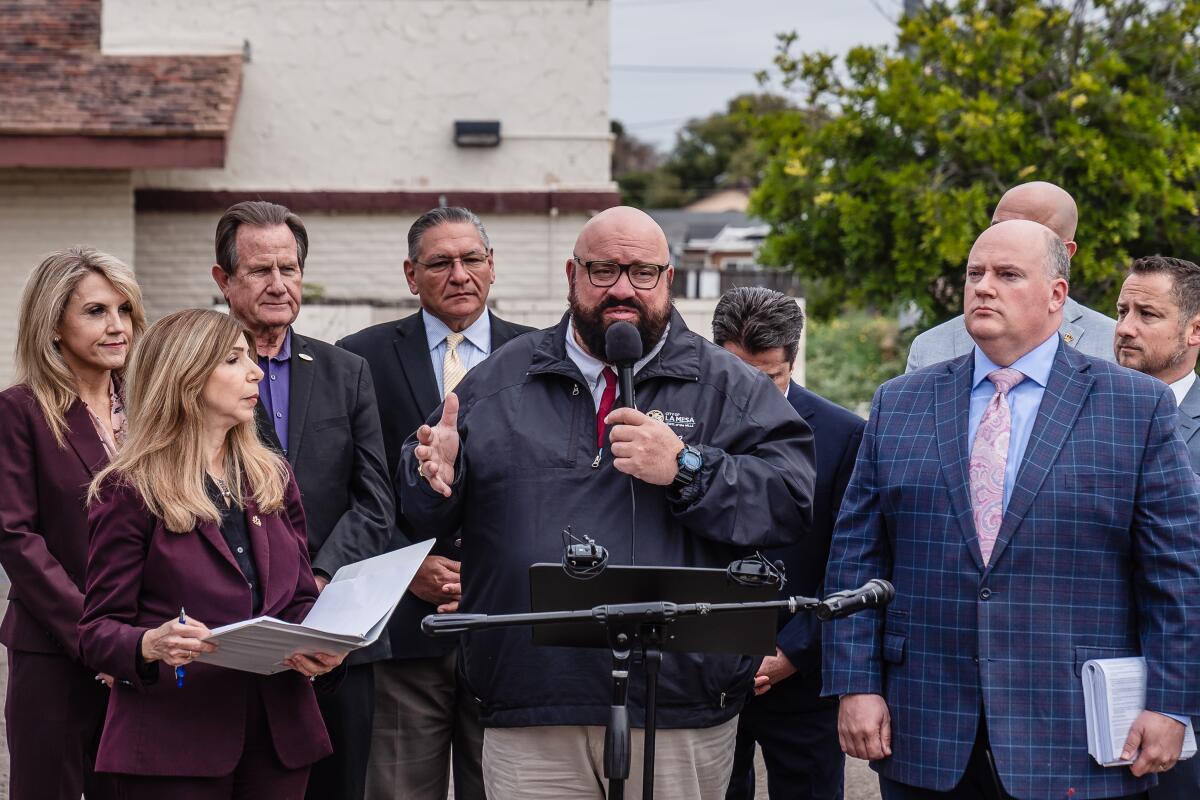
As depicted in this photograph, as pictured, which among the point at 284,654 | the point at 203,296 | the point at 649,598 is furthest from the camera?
the point at 203,296

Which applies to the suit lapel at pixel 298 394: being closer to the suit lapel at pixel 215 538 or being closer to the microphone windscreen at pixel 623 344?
the suit lapel at pixel 215 538

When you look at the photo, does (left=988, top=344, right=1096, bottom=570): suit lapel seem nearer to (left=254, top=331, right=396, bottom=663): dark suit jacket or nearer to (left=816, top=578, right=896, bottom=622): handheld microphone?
(left=816, top=578, right=896, bottom=622): handheld microphone

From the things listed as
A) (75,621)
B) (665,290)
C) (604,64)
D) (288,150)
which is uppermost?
(604,64)

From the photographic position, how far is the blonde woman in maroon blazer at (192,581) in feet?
11.4

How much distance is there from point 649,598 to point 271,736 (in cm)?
118

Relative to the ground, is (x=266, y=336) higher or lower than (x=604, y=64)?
lower

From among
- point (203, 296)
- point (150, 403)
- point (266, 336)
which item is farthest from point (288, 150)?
point (150, 403)

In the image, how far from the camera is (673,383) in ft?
12.1

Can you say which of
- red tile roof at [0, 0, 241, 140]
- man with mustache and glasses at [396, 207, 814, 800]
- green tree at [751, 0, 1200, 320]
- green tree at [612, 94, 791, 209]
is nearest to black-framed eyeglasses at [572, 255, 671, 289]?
man with mustache and glasses at [396, 207, 814, 800]

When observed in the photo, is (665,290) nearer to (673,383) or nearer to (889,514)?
(673,383)

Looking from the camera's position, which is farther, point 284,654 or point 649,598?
point 284,654

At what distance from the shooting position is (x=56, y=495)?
14.1 feet

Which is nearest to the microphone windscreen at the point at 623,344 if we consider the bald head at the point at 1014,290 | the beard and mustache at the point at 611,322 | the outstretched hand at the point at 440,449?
the beard and mustache at the point at 611,322

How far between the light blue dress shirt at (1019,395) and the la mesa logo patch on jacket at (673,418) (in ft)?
2.44
